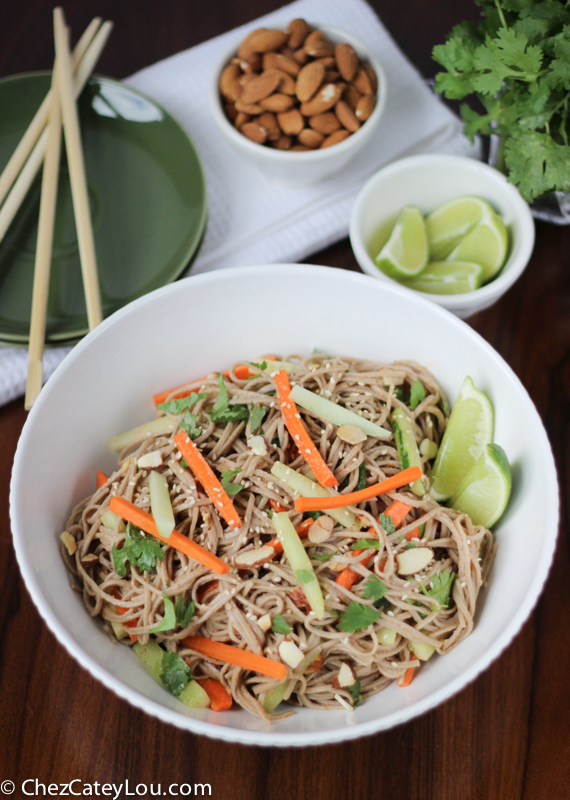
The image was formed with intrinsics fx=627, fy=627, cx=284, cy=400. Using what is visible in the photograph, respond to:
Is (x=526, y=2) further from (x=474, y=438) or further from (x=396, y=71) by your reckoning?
(x=474, y=438)

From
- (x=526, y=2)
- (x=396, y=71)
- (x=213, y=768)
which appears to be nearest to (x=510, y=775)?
(x=213, y=768)

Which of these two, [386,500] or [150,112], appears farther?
[150,112]

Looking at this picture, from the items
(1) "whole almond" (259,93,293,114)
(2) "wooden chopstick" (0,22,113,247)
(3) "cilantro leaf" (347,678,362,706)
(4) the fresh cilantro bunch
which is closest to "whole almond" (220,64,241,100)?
(1) "whole almond" (259,93,293,114)

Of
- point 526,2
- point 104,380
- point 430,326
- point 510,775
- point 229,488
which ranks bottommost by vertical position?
point 510,775

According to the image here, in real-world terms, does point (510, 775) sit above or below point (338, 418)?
below

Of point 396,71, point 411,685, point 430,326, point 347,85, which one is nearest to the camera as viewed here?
point 411,685

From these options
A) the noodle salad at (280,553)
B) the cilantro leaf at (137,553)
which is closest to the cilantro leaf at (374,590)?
the noodle salad at (280,553)
